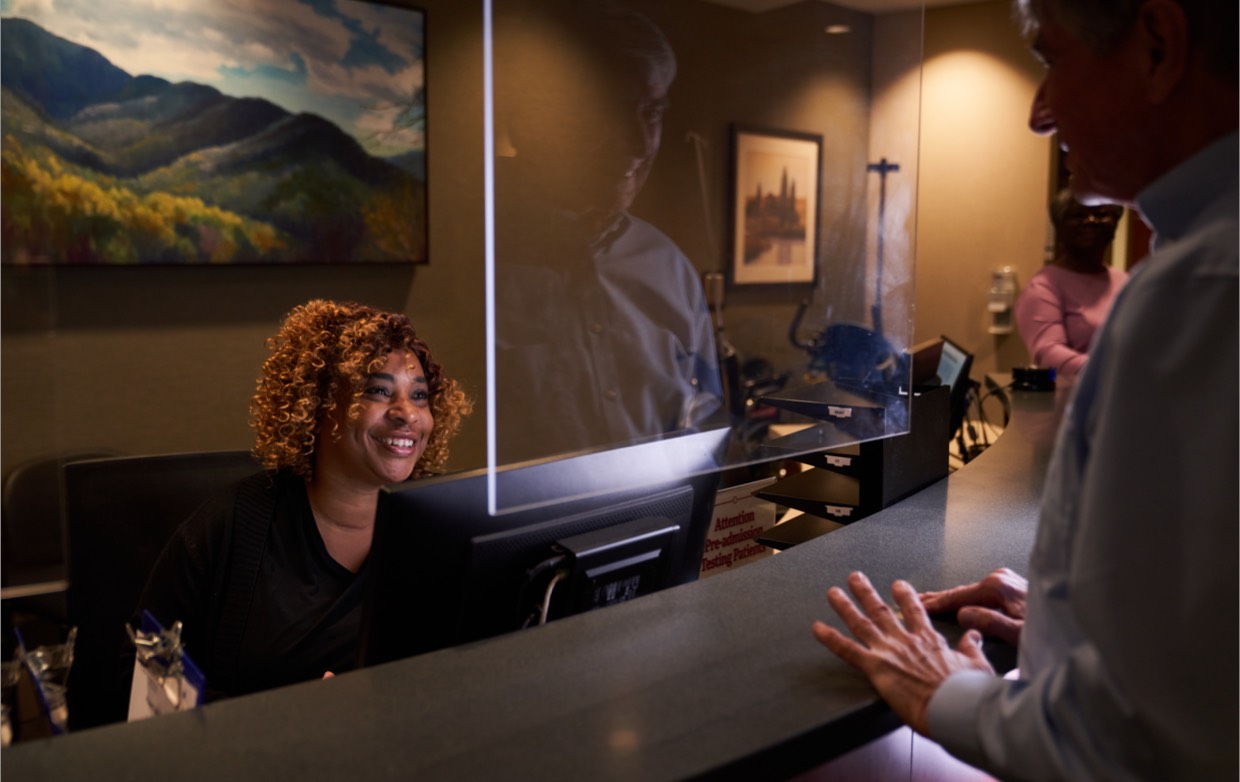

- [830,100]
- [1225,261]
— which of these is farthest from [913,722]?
[830,100]

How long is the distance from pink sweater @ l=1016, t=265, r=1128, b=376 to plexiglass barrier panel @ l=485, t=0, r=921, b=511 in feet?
7.24

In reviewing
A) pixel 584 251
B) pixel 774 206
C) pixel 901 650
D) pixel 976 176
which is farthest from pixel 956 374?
pixel 976 176

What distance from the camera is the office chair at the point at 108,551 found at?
2055 mm

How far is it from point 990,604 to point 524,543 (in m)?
0.59

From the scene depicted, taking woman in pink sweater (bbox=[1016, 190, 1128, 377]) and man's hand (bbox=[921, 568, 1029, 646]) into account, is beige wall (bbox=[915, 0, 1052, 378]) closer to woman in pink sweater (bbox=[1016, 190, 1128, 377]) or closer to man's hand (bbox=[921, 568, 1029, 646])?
woman in pink sweater (bbox=[1016, 190, 1128, 377])

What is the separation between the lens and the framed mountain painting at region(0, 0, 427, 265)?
317 cm

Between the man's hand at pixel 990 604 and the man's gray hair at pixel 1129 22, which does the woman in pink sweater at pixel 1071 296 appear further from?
the man's gray hair at pixel 1129 22

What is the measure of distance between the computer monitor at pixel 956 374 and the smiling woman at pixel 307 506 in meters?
1.76

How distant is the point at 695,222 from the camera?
148 cm

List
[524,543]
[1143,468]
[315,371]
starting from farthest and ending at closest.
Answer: [315,371]
[524,543]
[1143,468]

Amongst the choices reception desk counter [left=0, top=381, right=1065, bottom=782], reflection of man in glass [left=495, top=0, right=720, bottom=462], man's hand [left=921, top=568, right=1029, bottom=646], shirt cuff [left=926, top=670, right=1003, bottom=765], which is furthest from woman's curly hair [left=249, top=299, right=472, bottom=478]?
shirt cuff [left=926, top=670, right=1003, bottom=765]

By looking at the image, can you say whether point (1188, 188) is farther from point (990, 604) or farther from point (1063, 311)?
point (1063, 311)

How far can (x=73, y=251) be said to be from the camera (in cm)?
327

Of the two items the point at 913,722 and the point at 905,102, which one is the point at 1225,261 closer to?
the point at 913,722
